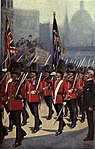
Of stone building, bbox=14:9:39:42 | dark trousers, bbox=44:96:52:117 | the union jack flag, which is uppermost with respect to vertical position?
stone building, bbox=14:9:39:42

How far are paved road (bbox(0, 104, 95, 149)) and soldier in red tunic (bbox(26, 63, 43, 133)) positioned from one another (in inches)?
2.7

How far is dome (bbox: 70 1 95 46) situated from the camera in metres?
5.79

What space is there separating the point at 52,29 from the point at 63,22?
21 centimetres

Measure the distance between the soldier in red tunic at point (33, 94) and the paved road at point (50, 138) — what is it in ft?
0.23

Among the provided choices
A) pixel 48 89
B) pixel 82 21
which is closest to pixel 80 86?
pixel 48 89

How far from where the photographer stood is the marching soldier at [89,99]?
575cm

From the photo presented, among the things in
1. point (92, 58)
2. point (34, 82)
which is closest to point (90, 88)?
point (92, 58)

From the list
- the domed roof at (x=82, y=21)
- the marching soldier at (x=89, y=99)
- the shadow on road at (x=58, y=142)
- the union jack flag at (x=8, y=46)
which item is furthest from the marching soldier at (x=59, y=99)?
the domed roof at (x=82, y=21)

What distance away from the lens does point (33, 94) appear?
5727 millimetres

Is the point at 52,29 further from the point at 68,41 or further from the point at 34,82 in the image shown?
the point at 34,82

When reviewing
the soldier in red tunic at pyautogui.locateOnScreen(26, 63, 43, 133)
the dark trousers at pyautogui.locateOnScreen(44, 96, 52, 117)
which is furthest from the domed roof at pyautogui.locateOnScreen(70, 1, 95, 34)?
the dark trousers at pyautogui.locateOnScreen(44, 96, 52, 117)

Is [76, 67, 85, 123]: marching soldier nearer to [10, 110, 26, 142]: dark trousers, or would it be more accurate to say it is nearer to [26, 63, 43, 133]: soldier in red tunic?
[26, 63, 43, 133]: soldier in red tunic

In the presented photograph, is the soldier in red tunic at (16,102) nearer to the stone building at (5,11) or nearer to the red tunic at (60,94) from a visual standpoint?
the stone building at (5,11)

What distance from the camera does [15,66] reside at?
570 cm
